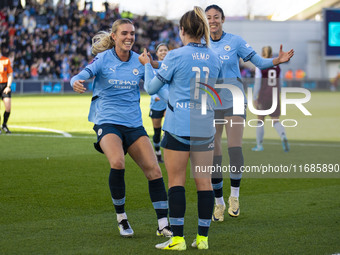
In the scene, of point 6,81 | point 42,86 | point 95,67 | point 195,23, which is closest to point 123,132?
point 95,67

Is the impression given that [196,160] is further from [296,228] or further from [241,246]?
[296,228]

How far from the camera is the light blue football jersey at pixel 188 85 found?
578cm

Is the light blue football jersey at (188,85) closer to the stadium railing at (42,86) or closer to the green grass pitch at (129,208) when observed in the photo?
the green grass pitch at (129,208)

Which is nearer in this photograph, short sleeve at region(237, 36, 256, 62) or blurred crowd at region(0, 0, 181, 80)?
short sleeve at region(237, 36, 256, 62)

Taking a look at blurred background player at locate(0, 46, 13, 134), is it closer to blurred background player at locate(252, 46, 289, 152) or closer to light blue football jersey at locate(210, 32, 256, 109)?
blurred background player at locate(252, 46, 289, 152)

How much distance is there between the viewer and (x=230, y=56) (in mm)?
7766

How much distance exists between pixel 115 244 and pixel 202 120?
148 centimetres

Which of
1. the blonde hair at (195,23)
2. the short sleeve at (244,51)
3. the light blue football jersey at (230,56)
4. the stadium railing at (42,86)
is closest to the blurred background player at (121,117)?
the light blue football jersey at (230,56)

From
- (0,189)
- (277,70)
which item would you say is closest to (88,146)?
(277,70)

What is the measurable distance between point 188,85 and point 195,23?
0.54 meters

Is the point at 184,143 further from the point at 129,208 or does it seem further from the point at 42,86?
the point at 42,86

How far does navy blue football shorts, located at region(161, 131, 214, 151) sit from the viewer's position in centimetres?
589

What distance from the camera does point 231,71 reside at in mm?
7832

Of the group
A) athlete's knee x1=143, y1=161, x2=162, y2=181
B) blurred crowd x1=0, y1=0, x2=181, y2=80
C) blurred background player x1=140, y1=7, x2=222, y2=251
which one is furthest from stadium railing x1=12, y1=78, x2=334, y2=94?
blurred background player x1=140, y1=7, x2=222, y2=251
